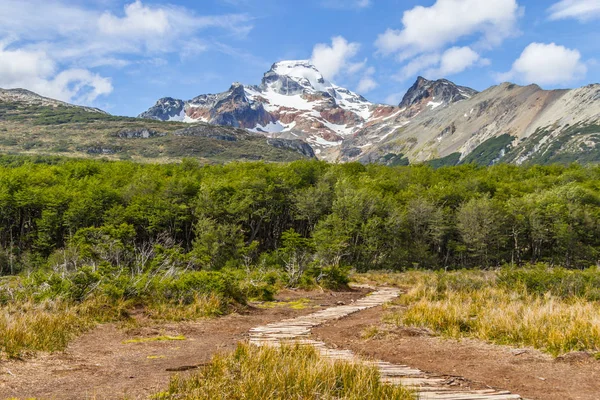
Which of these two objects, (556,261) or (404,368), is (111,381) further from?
(556,261)

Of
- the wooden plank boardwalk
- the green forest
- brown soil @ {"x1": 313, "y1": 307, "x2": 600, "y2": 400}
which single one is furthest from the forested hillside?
brown soil @ {"x1": 313, "y1": 307, "x2": 600, "y2": 400}

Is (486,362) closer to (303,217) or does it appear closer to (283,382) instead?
(283,382)

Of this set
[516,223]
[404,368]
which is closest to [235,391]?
[404,368]

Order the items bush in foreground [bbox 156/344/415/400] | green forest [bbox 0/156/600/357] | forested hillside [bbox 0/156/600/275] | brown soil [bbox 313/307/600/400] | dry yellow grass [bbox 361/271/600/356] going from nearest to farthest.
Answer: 1. bush in foreground [bbox 156/344/415/400]
2. brown soil [bbox 313/307/600/400]
3. dry yellow grass [bbox 361/271/600/356]
4. green forest [bbox 0/156/600/357]
5. forested hillside [bbox 0/156/600/275]

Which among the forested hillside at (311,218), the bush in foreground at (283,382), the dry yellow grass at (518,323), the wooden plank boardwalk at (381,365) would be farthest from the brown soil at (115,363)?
the forested hillside at (311,218)

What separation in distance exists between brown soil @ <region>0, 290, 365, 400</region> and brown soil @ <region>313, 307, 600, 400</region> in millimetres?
2954

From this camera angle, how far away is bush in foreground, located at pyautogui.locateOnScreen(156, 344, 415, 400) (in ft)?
16.2

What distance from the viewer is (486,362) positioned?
761 centimetres

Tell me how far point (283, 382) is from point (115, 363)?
3.90 m

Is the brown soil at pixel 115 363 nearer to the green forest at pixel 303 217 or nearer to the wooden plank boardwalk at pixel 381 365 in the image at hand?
the wooden plank boardwalk at pixel 381 365

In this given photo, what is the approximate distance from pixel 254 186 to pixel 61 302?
41.1 metres

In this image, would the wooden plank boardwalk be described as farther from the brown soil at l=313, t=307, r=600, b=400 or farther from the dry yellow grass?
the dry yellow grass

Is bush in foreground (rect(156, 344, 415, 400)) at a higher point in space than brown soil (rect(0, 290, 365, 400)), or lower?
higher

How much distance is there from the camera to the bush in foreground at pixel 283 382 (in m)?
4.93
